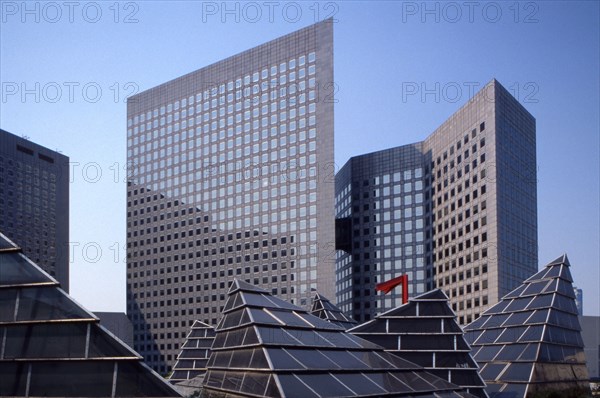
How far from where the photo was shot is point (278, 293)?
453 ft

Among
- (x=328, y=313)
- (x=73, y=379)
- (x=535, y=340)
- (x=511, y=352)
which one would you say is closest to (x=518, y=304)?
(x=535, y=340)

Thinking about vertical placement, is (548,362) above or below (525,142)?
below

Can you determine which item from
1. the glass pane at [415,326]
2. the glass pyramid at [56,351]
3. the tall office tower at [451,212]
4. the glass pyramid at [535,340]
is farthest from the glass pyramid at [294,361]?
the tall office tower at [451,212]

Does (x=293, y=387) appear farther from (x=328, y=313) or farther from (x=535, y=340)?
(x=328, y=313)

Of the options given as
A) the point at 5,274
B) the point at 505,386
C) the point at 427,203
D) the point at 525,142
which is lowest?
the point at 505,386

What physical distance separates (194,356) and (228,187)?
74.8m

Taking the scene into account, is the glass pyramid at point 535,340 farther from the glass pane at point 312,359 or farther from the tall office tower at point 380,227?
the tall office tower at point 380,227

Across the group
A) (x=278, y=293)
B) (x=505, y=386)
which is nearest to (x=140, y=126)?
(x=278, y=293)

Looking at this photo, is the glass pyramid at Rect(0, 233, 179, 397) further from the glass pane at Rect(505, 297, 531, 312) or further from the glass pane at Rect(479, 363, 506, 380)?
the glass pane at Rect(505, 297, 531, 312)

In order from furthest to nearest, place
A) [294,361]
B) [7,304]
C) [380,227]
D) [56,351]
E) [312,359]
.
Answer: [380,227] → [312,359] → [294,361] → [7,304] → [56,351]

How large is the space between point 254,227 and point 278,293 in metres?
15.5

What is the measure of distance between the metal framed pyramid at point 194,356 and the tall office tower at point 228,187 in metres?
50.7

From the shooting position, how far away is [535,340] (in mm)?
56500

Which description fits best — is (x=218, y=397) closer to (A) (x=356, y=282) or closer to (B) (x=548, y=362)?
(B) (x=548, y=362)
